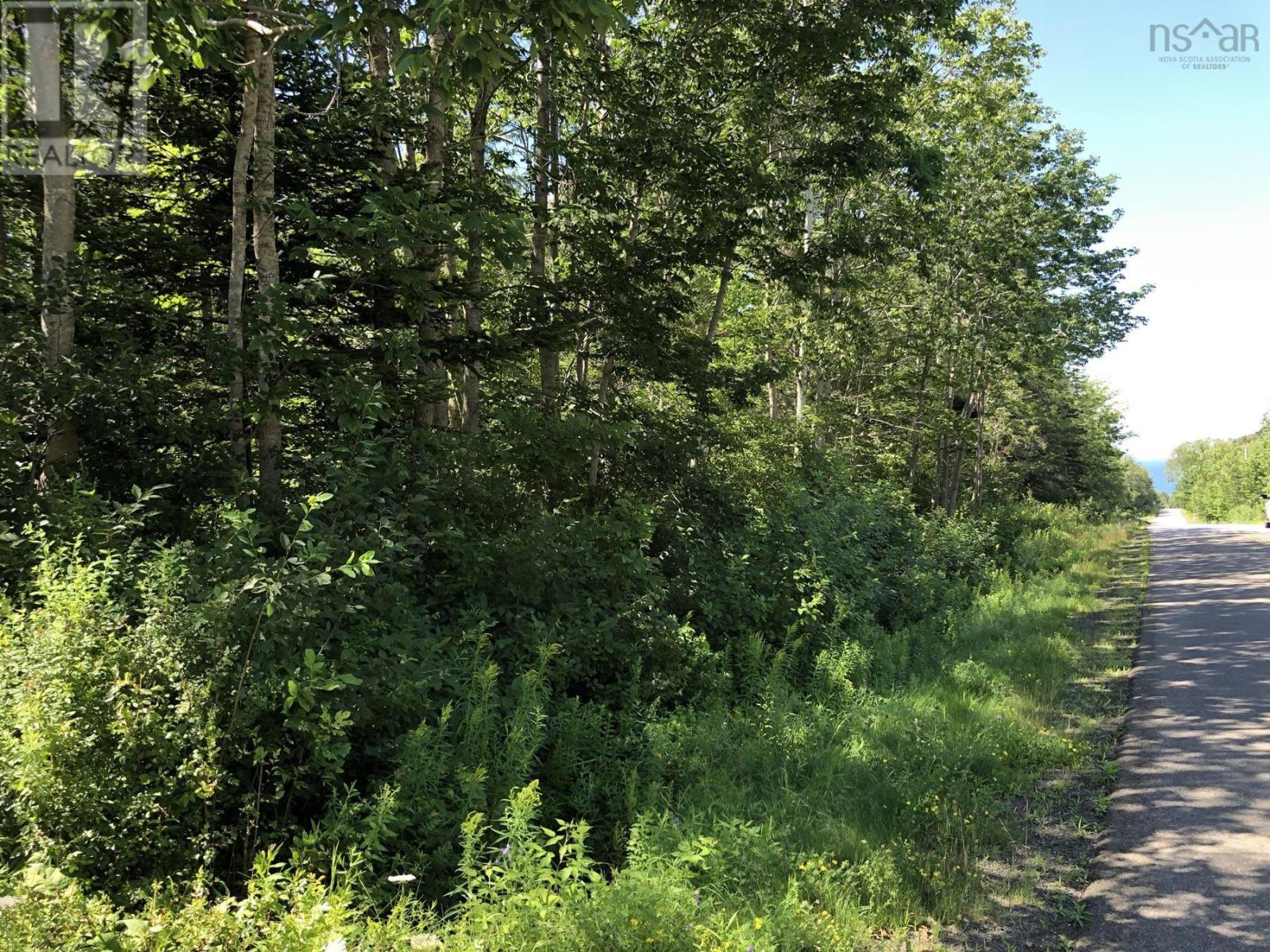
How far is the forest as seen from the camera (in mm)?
3469

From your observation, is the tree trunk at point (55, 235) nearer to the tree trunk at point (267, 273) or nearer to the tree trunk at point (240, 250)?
the tree trunk at point (240, 250)

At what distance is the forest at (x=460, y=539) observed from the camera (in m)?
3.47

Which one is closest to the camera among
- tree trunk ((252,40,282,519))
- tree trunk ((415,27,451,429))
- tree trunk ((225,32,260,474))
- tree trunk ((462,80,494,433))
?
tree trunk ((252,40,282,519))

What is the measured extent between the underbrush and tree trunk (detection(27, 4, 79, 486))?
1.66 metres

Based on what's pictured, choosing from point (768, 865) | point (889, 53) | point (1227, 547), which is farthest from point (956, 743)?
point (1227, 547)

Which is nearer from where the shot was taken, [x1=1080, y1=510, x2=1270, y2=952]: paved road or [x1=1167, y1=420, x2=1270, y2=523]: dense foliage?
[x1=1080, y1=510, x2=1270, y2=952]: paved road

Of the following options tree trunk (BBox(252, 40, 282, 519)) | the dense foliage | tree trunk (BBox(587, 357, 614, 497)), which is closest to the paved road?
tree trunk (BBox(252, 40, 282, 519))

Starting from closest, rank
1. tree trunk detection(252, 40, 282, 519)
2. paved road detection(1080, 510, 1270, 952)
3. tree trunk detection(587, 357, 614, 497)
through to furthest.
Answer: paved road detection(1080, 510, 1270, 952) → tree trunk detection(252, 40, 282, 519) → tree trunk detection(587, 357, 614, 497)

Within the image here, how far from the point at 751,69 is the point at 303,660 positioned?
33.5 feet

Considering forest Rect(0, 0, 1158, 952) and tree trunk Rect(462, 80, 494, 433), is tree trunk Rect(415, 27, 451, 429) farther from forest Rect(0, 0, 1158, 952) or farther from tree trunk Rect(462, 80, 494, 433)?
tree trunk Rect(462, 80, 494, 433)

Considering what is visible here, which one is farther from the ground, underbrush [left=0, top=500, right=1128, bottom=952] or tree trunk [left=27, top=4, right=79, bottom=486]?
tree trunk [left=27, top=4, right=79, bottom=486]

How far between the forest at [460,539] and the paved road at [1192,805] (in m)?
0.74

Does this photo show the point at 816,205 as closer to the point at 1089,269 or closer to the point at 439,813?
the point at 439,813

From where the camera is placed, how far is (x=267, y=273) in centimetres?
628
